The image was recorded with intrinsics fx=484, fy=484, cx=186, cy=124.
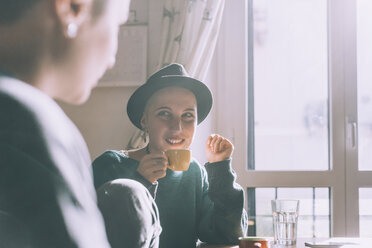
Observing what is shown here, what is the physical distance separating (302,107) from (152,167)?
5.02 ft

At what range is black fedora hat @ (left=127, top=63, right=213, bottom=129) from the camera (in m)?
1.25

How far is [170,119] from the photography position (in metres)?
1.19

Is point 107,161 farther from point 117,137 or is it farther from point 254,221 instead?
point 254,221

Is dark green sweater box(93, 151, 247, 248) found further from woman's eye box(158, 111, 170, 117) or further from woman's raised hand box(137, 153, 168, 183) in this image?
woman's raised hand box(137, 153, 168, 183)

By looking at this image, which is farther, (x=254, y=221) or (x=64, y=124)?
(x=254, y=221)

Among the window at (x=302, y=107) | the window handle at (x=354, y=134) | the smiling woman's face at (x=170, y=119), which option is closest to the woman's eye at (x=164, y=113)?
the smiling woman's face at (x=170, y=119)

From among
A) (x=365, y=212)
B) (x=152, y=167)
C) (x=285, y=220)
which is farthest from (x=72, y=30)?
(x=365, y=212)

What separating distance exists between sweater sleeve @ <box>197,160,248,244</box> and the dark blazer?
Result: 0.99m

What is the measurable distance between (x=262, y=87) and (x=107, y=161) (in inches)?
48.5

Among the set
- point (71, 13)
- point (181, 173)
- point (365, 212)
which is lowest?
point (365, 212)

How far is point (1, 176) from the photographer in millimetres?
231

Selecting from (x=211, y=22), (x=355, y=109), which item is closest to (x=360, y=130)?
(x=355, y=109)

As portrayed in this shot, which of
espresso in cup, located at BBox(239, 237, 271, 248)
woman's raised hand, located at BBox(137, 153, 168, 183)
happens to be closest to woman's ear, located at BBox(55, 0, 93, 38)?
woman's raised hand, located at BBox(137, 153, 168, 183)

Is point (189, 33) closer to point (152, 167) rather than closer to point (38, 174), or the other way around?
point (152, 167)
